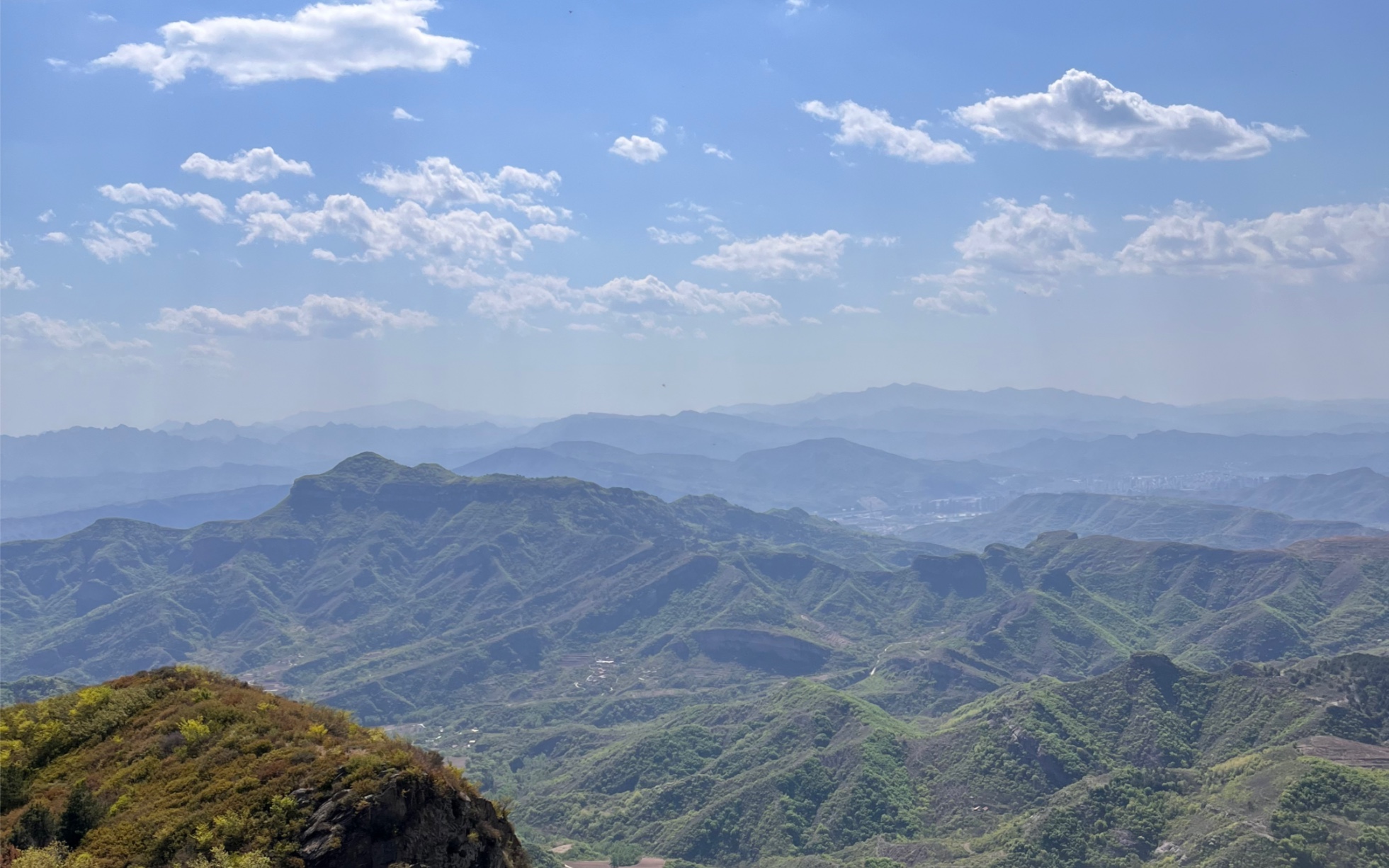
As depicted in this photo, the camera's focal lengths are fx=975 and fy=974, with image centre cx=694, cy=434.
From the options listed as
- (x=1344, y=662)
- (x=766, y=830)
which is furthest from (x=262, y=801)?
(x=1344, y=662)

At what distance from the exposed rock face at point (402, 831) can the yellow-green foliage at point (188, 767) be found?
22.2 inches

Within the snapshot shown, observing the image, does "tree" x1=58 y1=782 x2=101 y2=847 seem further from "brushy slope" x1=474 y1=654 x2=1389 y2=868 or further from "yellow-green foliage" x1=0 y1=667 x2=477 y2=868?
"brushy slope" x1=474 y1=654 x2=1389 y2=868

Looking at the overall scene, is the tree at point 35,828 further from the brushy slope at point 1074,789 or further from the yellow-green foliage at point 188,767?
the brushy slope at point 1074,789

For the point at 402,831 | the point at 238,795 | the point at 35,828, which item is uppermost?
the point at 238,795

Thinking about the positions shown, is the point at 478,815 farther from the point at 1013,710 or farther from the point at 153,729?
the point at 1013,710

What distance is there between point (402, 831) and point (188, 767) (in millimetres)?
13350

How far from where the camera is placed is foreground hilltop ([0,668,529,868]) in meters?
40.4

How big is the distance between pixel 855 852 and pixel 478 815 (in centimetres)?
11551

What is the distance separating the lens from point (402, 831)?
4131 cm

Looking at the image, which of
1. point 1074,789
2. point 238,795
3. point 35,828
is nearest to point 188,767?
point 238,795

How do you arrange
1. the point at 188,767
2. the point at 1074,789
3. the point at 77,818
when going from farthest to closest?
the point at 1074,789 → the point at 188,767 → the point at 77,818

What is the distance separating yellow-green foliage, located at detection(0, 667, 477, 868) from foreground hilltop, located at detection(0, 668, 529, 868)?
0.08m

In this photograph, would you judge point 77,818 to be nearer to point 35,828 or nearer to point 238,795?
point 35,828

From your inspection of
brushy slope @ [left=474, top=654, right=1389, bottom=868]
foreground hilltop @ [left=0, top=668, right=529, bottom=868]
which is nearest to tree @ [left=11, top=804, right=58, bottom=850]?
foreground hilltop @ [left=0, top=668, right=529, bottom=868]
